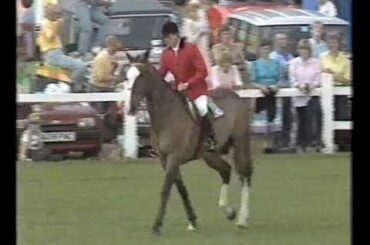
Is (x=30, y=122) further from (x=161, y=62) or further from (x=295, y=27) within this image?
(x=295, y=27)

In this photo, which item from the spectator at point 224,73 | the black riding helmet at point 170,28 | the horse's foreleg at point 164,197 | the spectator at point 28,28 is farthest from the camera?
the spectator at point 224,73

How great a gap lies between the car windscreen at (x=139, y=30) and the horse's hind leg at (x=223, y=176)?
0.55 metres

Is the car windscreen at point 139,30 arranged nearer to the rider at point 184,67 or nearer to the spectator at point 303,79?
the rider at point 184,67

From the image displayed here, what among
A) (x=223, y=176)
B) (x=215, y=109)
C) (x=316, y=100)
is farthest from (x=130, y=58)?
(x=316, y=100)

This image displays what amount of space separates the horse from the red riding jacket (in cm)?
7

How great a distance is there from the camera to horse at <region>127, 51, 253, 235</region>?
13.4ft

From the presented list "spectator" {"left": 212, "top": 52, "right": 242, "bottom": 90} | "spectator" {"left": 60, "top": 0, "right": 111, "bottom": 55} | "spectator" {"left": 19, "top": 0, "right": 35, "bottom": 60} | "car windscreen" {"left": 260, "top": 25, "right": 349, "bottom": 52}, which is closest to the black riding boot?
"spectator" {"left": 212, "top": 52, "right": 242, "bottom": 90}

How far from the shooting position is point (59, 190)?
4.18m

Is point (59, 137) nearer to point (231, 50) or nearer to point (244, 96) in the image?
point (244, 96)

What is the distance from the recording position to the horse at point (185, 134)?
408 centimetres

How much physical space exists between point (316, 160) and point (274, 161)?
460mm

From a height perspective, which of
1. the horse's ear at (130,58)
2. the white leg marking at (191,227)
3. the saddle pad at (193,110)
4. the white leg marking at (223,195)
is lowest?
the white leg marking at (191,227)

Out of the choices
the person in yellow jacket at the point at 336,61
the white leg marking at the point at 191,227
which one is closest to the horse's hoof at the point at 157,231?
the white leg marking at the point at 191,227

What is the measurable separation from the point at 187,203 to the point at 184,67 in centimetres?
55
